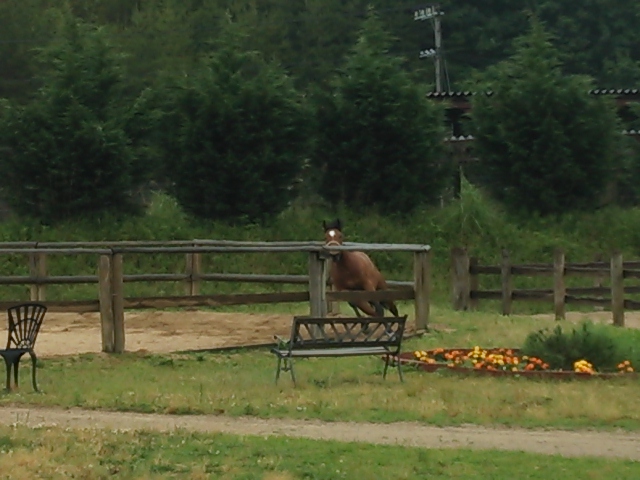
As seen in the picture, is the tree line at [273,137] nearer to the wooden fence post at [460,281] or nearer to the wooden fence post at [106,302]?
the wooden fence post at [460,281]

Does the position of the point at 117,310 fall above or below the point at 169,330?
above

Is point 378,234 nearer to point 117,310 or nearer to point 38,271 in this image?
point 38,271

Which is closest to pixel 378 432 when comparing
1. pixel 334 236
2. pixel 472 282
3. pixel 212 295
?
pixel 212 295

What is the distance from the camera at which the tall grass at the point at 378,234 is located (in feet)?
97.2

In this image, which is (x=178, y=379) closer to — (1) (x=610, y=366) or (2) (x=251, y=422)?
(2) (x=251, y=422)

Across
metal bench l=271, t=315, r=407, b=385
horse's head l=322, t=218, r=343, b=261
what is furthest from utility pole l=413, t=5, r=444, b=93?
metal bench l=271, t=315, r=407, b=385

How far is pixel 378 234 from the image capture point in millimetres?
31188

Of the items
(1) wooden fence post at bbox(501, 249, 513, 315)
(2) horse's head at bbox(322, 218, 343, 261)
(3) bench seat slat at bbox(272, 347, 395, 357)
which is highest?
(2) horse's head at bbox(322, 218, 343, 261)

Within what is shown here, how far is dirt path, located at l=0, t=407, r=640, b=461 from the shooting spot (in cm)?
1111

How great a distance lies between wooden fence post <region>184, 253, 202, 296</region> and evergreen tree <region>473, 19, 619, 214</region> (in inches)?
405

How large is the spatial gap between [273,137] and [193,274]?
6.54 meters

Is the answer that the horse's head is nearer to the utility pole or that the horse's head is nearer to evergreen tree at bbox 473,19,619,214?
evergreen tree at bbox 473,19,619,214

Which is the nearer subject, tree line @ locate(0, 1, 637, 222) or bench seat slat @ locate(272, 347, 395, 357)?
bench seat slat @ locate(272, 347, 395, 357)

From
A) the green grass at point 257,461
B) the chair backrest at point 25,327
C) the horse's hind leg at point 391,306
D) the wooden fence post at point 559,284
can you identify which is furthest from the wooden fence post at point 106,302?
the wooden fence post at point 559,284
